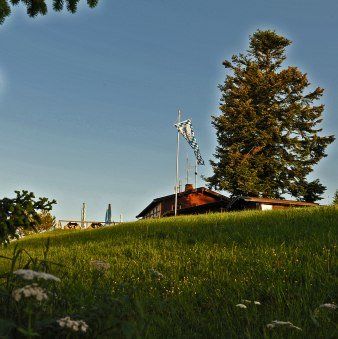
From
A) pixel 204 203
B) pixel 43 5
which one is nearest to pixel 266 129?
pixel 204 203

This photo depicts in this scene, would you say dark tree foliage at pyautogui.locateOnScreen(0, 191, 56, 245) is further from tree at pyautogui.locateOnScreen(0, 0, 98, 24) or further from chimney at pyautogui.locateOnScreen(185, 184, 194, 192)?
chimney at pyautogui.locateOnScreen(185, 184, 194, 192)

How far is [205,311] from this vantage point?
5.91m

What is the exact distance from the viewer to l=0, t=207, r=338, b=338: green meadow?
132 inches

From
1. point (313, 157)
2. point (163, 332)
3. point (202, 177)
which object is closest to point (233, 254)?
point (163, 332)

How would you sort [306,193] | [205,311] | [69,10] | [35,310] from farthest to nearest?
[306,193] < [69,10] < [205,311] < [35,310]

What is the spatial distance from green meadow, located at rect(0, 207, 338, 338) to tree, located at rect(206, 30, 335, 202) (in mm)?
32893

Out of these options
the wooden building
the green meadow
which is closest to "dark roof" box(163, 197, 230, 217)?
the wooden building

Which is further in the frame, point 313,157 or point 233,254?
point 313,157

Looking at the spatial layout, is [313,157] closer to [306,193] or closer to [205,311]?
[306,193]

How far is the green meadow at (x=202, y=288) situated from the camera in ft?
11.0

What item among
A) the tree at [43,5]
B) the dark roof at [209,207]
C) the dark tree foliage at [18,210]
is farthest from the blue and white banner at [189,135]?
the dark tree foliage at [18,210]

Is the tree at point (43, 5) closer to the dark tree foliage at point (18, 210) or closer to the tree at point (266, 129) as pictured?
the dark tree foliage at point (18, 210)

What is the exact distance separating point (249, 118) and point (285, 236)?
37353 mm

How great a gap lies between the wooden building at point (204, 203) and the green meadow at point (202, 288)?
23.6 m
